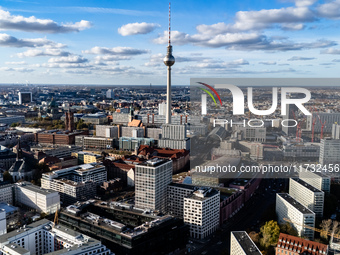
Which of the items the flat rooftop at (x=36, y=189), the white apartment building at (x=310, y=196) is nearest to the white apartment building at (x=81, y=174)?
the flat rooftop at (x=36, y=189)

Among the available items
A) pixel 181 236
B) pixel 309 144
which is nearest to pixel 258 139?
pixel 309 144

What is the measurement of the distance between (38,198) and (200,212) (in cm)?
1029

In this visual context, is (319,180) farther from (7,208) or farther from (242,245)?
(7,208)

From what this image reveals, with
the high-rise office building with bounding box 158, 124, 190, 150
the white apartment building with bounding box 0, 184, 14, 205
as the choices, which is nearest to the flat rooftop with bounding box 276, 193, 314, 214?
the white apartment building with bounding box 0, 184, 14, 205

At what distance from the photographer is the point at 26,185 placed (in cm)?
2316

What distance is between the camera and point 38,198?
21438 mm

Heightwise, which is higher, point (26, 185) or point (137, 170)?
point (137, 170)

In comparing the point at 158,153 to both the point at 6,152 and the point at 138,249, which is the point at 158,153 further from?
the point at 138,249

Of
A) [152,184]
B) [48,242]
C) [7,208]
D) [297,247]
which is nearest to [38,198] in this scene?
[7,208]

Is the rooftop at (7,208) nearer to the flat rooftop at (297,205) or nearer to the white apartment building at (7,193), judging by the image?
the white apartment building at (7,193)

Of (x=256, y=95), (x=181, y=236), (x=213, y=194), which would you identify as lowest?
(x=181, y=236)

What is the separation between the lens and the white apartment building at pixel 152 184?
63.6 ft

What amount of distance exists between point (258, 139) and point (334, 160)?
6.46 m

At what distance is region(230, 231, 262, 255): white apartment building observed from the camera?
14094 millimetres
